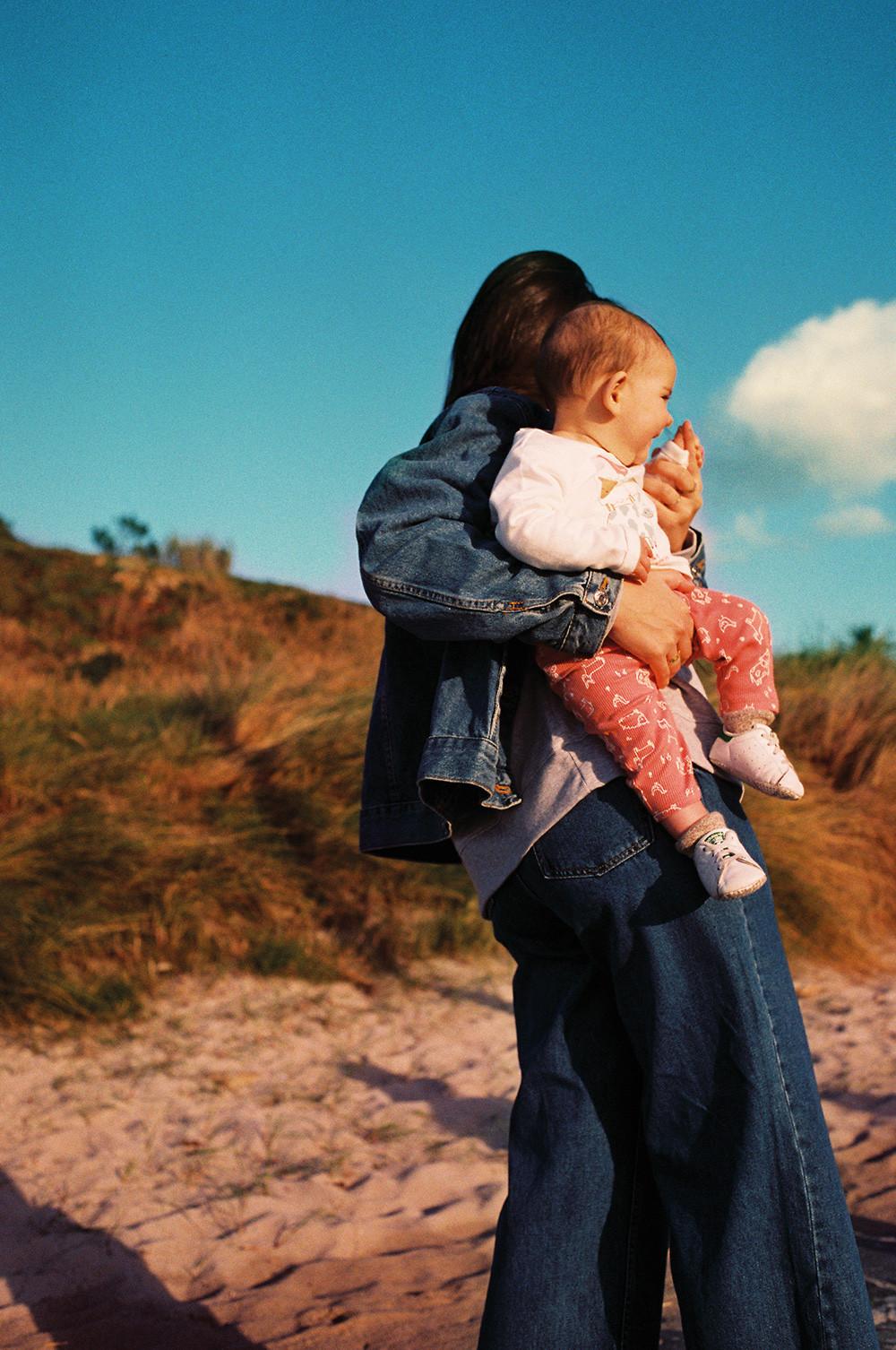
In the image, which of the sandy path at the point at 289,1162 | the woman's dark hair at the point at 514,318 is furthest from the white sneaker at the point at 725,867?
the sandy path at the point at 289,1162

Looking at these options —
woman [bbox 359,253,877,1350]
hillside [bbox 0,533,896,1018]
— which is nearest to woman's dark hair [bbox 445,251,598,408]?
woman [bbox 359,253,877,1350]

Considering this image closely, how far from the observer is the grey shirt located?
1.50m

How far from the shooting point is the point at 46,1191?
10.8 feet

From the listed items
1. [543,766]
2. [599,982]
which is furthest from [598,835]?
[599,982]

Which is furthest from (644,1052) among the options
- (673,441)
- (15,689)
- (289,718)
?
(15,689)

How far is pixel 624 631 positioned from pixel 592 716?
0.13m

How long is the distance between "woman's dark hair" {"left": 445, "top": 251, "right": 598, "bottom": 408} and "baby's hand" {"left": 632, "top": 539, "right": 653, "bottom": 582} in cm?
42

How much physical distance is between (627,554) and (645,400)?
10.1 inches

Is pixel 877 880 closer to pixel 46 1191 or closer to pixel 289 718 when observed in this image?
pixel 289 718

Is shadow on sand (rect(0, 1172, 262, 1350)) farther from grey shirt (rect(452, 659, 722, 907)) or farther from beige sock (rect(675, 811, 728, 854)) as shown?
beige sock (rect(675, 811, 728, 854))

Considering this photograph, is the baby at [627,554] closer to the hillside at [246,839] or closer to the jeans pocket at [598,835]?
the jeans pocket at [598,835]

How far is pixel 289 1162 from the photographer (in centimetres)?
355

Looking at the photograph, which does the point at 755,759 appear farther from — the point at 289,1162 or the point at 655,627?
the point at 289,1162

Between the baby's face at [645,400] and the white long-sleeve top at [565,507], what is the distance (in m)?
0.05
